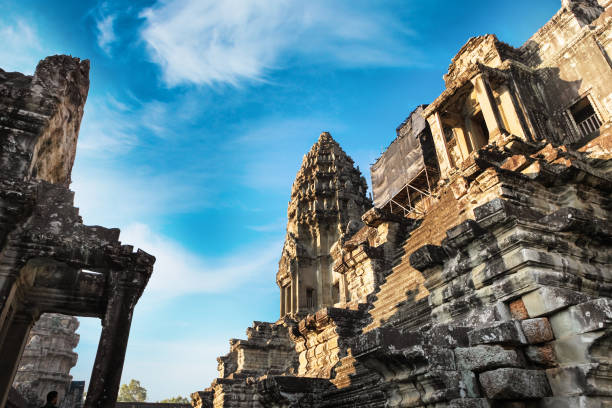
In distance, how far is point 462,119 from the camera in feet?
58.0

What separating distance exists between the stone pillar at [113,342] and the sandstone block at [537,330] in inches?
231

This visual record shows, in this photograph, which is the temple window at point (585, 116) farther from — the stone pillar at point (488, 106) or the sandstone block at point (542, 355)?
the sandstone block at point (542, 355)

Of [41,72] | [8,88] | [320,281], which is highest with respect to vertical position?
[320,281]

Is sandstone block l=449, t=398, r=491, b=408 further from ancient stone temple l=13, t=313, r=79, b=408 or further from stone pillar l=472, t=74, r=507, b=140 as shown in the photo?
ancient stone temple l=13, t=313, r=79, b=408

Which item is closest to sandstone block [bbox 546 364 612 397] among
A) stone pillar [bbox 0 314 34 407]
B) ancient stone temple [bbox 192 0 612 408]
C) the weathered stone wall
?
ancient stone temple [bbox 192 0 612 408]

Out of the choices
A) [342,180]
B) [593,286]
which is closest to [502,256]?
[593,286]

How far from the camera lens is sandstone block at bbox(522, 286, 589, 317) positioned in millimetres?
4590

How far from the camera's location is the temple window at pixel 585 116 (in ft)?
43.9

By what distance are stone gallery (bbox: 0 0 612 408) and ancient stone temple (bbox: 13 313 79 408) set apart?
399 inches

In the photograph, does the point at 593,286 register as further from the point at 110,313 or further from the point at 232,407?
the point at 232,407

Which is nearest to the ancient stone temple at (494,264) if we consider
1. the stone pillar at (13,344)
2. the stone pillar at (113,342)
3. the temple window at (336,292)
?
the stone pillar at (113,342)

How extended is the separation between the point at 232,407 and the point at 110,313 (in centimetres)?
1169

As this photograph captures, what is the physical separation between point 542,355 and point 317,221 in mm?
27931

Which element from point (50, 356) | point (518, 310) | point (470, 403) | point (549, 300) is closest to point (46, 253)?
point (470, 403)
